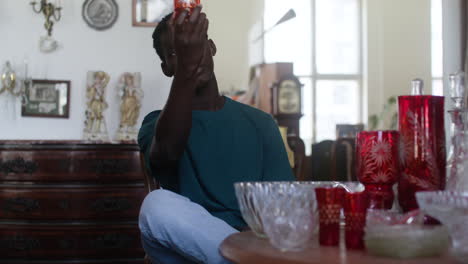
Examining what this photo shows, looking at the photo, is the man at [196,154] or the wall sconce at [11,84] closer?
the man at [196,154]

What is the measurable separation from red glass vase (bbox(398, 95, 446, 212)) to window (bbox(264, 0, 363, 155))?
8.86 meters

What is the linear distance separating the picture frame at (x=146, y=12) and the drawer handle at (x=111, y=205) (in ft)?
4.34

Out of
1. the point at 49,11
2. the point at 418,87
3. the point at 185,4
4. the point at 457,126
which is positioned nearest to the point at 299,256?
the point at 418,87

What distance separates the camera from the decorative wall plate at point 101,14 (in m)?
4.23

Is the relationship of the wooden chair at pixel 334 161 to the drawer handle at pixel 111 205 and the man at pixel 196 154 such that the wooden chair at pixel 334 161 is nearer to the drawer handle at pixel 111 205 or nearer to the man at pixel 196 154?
the drawer handle at pixel 111 205

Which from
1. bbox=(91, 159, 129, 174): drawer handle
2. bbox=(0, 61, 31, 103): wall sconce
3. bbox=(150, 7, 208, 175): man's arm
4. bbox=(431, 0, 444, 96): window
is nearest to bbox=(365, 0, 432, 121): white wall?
bbox=(431, 0, 444, 96): window

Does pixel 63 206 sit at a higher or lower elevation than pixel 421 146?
lower

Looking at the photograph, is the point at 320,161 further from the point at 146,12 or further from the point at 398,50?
the point at 398,50

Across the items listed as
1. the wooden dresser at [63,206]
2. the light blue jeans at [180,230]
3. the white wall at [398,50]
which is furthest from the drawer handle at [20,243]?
the white wall at [398,50]

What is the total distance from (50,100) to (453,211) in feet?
11.9

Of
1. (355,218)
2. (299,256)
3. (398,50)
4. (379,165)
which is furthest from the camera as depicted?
(398,50)

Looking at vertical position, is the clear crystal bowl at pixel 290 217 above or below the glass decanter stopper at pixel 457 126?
below

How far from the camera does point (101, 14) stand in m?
4.23

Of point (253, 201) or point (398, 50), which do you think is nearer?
point (253, 201)
